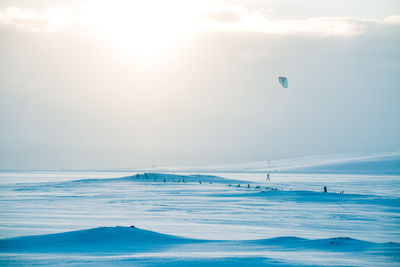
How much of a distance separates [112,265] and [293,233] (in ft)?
15.4

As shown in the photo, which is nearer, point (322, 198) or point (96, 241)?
point (96, 241)

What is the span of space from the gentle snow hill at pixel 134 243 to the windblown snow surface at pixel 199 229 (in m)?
0.01

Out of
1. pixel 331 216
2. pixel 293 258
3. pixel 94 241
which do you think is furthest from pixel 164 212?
pixel 293 258

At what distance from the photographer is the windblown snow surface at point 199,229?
7.00 metres

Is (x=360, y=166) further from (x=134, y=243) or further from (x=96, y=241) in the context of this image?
(x=96, y=241)

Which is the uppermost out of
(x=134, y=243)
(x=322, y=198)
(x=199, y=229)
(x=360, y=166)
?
(x=360, y=166)

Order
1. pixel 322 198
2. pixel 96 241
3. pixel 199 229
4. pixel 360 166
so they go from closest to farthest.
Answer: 1. pixel 96 241
2. pixel 199 229
3. pixel 322 198
4. pixel 360 166

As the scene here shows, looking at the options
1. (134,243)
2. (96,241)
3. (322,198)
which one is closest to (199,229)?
(134,243)

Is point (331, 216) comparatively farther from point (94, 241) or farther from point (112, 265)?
point (112, 265)

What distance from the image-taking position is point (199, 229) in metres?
10.4

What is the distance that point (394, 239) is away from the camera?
376 inches

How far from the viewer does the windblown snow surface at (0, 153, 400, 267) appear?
→ 7000mm

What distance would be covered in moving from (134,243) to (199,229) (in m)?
2.07

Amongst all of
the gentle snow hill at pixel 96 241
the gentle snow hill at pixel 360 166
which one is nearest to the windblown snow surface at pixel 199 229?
the gentle snow hill at pixel 96 241
